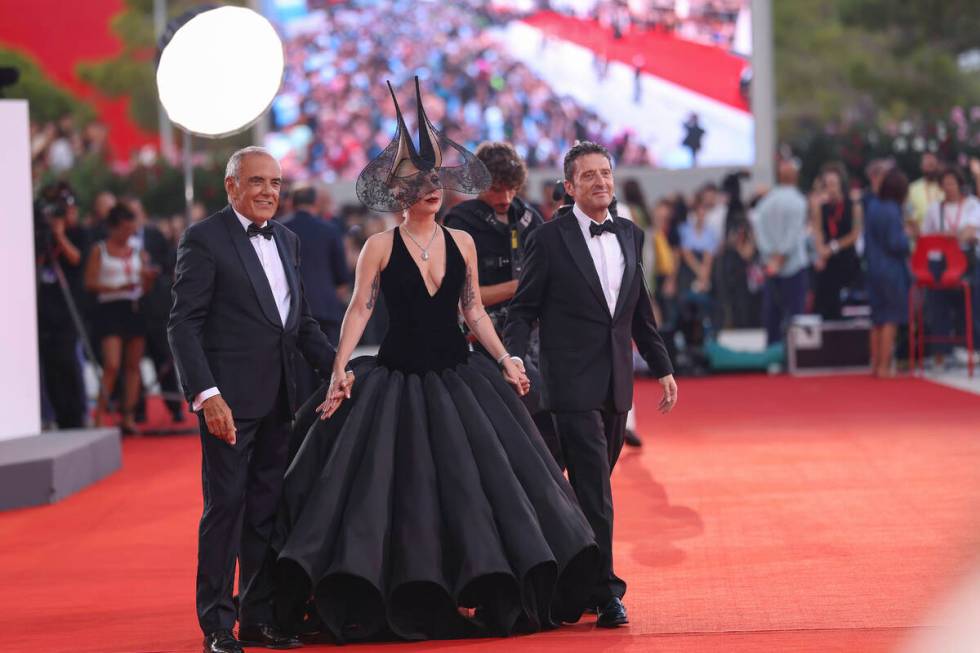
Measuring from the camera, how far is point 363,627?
5699 mm

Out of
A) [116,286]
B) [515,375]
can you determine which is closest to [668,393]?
[515,375]

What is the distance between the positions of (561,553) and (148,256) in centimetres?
850

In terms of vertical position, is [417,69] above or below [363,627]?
above

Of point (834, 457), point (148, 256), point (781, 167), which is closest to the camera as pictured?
point (834, 457)

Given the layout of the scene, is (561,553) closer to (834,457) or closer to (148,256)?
(834,457)

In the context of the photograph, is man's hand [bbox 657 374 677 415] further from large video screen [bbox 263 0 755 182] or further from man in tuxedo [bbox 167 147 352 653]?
large video screen [bbox 263 0 755 182]

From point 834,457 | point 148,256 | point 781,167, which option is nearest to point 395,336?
point 834,457

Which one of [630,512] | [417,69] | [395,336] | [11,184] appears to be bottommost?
[630,512]

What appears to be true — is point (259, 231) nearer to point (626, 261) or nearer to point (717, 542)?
point (626, 261)

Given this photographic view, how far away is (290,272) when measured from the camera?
5.88 meters

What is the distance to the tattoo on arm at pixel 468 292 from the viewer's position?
6145mm

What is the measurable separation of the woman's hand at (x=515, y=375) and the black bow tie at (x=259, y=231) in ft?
3.41

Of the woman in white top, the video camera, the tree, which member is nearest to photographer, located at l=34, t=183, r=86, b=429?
the video camera

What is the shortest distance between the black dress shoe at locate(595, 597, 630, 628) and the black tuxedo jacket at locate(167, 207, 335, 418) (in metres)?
1.46
